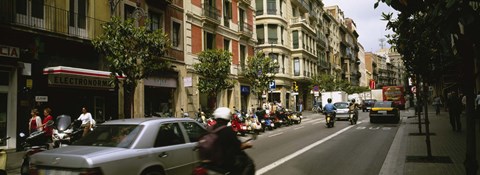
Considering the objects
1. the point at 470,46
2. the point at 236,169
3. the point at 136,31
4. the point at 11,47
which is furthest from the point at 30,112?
the point at 470,46

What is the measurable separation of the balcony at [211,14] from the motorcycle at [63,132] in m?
15.0

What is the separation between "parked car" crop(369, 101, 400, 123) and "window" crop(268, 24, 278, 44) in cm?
2159

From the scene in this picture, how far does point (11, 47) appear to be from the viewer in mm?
13398

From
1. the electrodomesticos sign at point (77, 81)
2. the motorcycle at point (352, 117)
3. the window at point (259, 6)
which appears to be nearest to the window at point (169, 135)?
the electrodomesticos sign at point (77, 81)

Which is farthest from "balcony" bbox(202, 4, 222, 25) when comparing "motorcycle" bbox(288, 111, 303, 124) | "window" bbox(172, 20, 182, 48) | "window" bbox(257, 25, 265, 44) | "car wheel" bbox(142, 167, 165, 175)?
"car wheel" bbox(142, 167, 165, 175)

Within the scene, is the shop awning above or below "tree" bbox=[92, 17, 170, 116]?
below

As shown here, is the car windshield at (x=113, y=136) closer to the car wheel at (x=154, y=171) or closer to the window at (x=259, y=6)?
the car wheel at (x=154, y=171)

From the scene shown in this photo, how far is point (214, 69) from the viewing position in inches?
856

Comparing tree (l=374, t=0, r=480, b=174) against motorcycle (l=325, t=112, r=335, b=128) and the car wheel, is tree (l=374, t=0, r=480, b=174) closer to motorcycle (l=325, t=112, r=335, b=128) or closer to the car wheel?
the car wheel

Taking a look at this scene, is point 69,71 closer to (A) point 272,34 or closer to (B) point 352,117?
(B) point 352,117

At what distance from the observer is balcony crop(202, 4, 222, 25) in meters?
26.0

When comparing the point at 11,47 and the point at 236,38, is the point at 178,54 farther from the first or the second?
the point at 11,47

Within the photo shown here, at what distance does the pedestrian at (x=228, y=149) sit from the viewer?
484cm

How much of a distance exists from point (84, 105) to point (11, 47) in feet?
13.7
